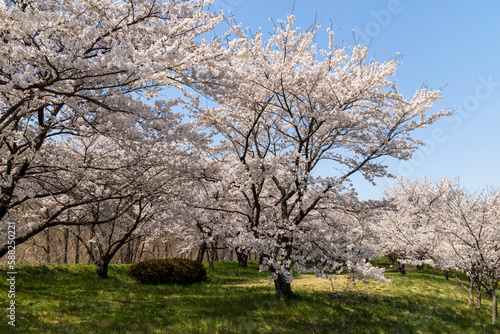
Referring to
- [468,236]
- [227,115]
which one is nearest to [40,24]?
[227,115]

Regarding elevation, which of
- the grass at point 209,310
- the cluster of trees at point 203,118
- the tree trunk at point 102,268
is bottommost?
the grass at point 209,310

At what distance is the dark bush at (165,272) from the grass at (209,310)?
0.70m

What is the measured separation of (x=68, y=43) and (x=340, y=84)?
7048 mm

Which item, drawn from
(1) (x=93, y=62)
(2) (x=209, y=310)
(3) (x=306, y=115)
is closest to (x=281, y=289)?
(2) (x=209, y=310)

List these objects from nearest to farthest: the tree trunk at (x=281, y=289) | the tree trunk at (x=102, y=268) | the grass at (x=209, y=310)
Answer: the grass at (x=209, y=310)
the tree trunk at (x=281, y=289)
the tree trunk at (x=102, y=268)

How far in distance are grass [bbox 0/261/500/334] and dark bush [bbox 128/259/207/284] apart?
2.31 feet

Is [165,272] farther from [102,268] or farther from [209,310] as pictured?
[209,310]

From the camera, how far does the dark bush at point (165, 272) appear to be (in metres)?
13.8

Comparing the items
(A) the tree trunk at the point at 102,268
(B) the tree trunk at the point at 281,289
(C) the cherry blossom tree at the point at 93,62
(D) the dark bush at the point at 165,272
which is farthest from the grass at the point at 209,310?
(C) the cherry blossom tree at the point at 93,62

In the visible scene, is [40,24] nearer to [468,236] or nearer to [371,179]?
[371,179]

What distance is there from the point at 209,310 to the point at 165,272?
5.72 m

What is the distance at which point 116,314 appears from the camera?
816 cm

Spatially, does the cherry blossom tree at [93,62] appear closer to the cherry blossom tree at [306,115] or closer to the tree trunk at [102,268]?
the cherry blossom tree at [306,115]

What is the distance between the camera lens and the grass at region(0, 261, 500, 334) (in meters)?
7.36
